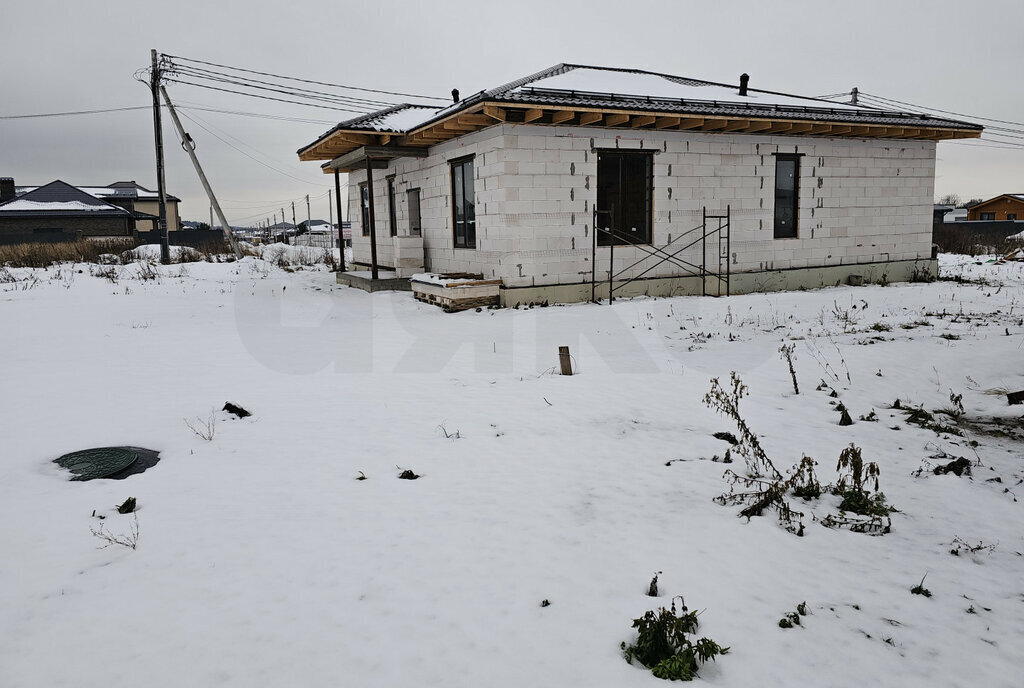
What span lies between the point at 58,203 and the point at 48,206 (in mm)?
906

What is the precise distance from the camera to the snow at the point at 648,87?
13273 mm

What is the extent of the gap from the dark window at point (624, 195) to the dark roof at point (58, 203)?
139 feet

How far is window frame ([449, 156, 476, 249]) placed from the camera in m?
13.8

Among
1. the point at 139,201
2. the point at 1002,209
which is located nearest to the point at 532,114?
the point at 1002,209

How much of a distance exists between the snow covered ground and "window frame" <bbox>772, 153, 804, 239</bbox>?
686cm

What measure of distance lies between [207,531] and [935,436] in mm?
5722

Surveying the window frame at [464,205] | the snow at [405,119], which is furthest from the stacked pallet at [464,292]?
the snow at [405,119]

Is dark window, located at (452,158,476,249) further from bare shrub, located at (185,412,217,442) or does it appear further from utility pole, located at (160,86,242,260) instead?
utility pole, located at (160,86,242,260)

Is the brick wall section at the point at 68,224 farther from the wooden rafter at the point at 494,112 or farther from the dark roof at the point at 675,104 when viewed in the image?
the wooden rafter at the point at 494,112

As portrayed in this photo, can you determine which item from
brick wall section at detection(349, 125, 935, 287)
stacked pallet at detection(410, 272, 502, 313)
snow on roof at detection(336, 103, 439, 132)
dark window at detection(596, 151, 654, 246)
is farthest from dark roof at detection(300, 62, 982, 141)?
stacked pallet at detection(410, 272, 502, 313)

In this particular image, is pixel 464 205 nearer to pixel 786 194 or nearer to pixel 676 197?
pixel 676 197

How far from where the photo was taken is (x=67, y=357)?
8.48 meters

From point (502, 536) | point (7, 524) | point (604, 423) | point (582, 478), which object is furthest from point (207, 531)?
point (604, 423)

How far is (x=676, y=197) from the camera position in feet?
45.4
